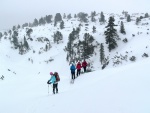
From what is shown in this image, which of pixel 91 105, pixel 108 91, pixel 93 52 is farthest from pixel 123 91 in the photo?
pixel 93 52

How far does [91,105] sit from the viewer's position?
9.80 m

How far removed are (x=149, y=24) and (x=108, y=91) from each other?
3484 inches

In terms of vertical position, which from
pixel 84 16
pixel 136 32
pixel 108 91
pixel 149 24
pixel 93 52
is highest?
pixel 84 16

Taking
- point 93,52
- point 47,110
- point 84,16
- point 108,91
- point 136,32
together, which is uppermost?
point 84,16

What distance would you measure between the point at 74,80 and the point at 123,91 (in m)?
14.7

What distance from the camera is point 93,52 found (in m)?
70.1

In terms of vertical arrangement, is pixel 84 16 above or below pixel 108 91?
above

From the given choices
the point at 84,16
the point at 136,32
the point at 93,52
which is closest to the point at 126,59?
the point at 93,52

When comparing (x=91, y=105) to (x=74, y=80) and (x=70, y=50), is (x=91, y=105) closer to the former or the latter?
(x=74, y=80)

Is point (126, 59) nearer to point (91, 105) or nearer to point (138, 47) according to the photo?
point (138, 47)

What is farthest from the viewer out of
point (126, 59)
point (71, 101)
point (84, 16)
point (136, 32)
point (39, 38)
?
point (84, 16)

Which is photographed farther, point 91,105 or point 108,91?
point 108,91

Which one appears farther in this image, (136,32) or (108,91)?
(136,32)

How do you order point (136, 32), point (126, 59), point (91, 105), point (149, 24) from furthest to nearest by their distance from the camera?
point (149, 24)
point (136, 32)
point (126, 59)
point (91, 105)
